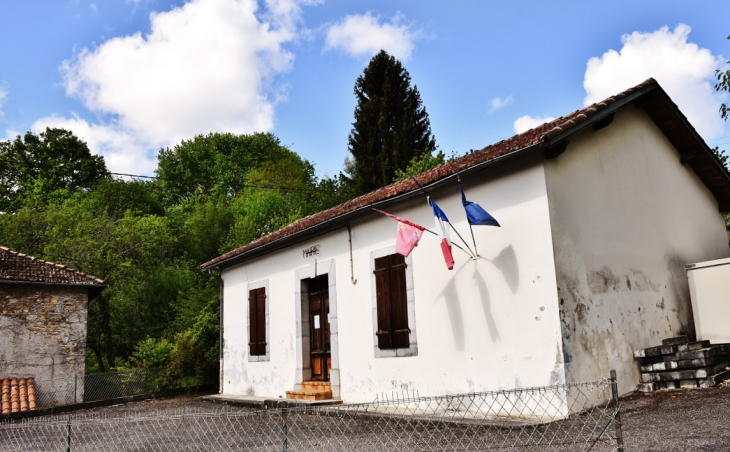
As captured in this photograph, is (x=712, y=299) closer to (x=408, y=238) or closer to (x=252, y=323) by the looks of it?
(x=408, y=238)

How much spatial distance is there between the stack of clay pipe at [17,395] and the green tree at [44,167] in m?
14.5

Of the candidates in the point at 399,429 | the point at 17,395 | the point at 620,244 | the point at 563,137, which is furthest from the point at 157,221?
the point at 563,137

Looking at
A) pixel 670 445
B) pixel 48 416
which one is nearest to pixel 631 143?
pixel 670 445

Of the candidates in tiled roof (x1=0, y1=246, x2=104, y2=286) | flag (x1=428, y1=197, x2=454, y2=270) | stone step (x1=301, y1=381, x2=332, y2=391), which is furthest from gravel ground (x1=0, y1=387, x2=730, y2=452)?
tiled roof (x1=0, y1=246, x2=104, y2=286)

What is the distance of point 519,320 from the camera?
7594 mm

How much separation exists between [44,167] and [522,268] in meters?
26.9

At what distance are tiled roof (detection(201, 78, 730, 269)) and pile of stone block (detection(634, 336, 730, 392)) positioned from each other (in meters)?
3.32

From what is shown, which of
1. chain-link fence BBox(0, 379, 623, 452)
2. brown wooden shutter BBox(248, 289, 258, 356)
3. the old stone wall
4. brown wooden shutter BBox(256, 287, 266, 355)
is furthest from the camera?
the old stone wall

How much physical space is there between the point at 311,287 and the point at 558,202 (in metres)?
5.70

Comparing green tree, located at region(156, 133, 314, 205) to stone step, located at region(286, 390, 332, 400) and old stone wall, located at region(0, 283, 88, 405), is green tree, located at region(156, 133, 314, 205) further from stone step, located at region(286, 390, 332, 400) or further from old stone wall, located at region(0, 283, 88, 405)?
stone step, located at region(286, 390, 332, 400)

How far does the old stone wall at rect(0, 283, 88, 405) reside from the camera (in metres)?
13.3

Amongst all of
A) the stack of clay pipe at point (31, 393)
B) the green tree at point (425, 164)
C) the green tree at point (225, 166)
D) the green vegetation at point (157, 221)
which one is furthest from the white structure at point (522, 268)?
the green tree at point (225, 166)

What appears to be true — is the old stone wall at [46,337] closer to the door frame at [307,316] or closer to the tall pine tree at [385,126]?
the door frame at [307,316]

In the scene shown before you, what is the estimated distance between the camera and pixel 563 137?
7488 mm
